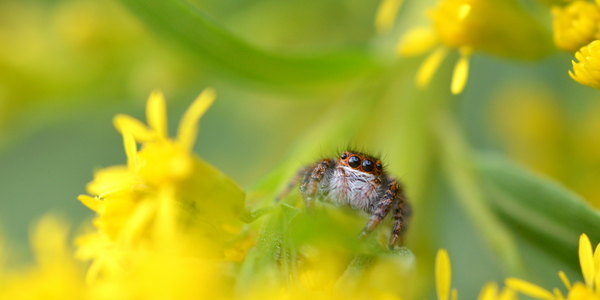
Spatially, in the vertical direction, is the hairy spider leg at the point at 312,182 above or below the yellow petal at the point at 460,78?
below

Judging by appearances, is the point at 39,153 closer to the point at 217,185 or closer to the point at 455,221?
the point at 455,221

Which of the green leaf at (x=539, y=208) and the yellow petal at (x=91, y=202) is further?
the green leaf at (x=539, y=208)

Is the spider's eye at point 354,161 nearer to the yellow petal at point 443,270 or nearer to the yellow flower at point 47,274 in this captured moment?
the yellow petal at point 443,270

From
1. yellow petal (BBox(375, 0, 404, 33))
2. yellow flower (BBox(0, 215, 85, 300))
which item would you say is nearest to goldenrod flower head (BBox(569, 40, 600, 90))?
yellow petal (BBox(375, 0, 404, 33))

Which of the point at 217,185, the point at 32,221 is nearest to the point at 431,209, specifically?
the point at 217,185

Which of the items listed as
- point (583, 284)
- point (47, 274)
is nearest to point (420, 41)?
point (583, 284)

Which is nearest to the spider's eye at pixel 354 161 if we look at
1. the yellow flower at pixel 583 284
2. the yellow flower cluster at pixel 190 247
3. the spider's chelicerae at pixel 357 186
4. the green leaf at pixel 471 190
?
the spider's chelicerae at pixel 357 186

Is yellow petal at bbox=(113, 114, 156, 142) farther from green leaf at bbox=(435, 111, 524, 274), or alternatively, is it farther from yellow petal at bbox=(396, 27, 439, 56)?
green leaf at bbox=(435, 111, 524, 274)
